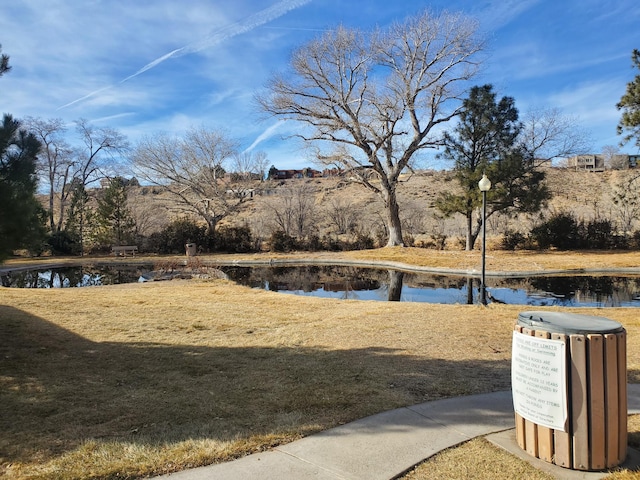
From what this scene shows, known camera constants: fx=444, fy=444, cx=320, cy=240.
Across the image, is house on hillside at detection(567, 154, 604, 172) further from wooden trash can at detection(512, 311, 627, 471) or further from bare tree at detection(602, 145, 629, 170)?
wooden trash can at detection(512, 311, 627, 471)

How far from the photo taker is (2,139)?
4770mm

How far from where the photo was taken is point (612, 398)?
2.77m

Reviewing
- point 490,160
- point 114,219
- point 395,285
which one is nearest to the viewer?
point 395,285

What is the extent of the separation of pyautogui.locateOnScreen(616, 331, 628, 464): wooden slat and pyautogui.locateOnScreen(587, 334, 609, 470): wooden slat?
131 mm

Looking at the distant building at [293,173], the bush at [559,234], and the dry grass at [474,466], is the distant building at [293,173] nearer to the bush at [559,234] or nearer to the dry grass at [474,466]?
the bush at [559,234]

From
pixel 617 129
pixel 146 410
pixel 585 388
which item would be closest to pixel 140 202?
pixel 617 129

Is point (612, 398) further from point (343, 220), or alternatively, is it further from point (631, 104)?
point (343, 220)

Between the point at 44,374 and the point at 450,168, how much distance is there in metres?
22.8

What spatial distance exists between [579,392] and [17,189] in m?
5.59

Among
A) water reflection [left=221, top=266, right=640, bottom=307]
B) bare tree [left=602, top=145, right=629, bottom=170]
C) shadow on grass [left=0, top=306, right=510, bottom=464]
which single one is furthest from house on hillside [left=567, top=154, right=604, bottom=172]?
shadow on grass [left=0, top=306, right=510, bottom=464]

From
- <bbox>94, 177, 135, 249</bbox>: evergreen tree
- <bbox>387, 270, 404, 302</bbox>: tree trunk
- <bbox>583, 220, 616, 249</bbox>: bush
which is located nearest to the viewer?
<bbox>387, 270, 404, 302</bbox>: tree trunk

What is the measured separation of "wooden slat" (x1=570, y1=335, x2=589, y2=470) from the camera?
274cm

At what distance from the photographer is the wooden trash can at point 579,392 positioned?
274cm

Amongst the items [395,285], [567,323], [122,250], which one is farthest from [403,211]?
[567,323]
